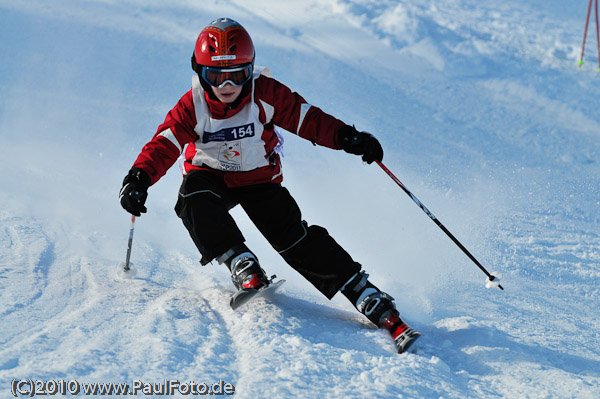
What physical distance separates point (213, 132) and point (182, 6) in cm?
821

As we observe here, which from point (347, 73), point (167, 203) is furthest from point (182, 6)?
point (167, 203)

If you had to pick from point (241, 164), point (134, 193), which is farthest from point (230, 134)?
point (134, 193)

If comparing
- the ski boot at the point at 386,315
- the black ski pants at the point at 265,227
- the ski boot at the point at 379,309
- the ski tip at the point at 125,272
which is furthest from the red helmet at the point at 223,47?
the ski boot at the point at 386,315

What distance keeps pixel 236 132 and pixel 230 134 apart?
0.12ft

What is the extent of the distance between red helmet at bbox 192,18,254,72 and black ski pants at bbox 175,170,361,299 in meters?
0.64

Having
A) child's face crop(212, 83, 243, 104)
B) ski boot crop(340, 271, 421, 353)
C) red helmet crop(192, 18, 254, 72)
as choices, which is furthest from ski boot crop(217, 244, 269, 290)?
red helmet crop(192, 18, 254, 72)

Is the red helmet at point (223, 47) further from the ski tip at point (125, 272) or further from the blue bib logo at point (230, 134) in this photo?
the ski tip at point (125, 272)

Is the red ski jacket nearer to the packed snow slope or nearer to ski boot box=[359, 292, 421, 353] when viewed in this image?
the packed snow slope

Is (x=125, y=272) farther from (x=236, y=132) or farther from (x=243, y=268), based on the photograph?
(x=236, y=132)

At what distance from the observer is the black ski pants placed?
3.08m

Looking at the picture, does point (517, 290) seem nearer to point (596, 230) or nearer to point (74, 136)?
point (596, 230)

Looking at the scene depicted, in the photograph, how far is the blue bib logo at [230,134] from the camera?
3275 mm

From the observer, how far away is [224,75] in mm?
3115

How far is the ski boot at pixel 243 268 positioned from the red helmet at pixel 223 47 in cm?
99
